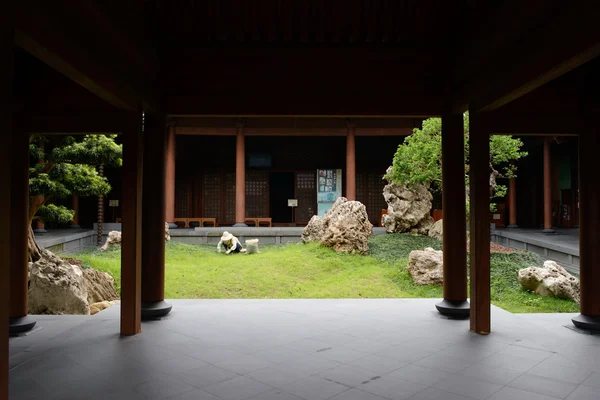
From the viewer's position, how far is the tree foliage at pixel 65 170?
27.8 ft

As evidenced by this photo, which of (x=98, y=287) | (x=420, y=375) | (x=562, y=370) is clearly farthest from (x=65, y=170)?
(x=562, y=370)

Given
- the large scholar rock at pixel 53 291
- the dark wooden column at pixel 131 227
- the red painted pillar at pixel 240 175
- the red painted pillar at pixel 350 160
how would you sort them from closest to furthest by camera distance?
the dark wooden column at pixel 131 227 → the large scholar rock at pixel 53 291 → the red painted pillar at pixel 350 160 → the red painted pillar at pixel 240 175

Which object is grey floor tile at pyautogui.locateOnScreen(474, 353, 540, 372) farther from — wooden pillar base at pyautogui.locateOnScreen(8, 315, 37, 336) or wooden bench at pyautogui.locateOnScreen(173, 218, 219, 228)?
wooden bench at pyautogui.locateOnScreen(173, 218, 219, 228)

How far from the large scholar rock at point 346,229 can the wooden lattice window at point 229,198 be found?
266 inches

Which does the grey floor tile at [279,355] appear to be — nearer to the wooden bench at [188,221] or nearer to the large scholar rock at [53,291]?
the large scholar rock at [53,291]

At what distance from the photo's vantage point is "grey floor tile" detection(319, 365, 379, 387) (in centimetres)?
315

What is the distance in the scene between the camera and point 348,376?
325cm

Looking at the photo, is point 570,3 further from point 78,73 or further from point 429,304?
point 429,304

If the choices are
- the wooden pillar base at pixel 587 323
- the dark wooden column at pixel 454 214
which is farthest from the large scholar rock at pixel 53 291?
the wooden pillar base at pixel 587 323

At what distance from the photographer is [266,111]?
488cm

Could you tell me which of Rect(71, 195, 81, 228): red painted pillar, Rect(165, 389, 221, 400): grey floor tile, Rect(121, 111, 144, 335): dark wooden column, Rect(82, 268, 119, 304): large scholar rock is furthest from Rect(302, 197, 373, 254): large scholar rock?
Rect(71, 195, 81, 228): red painted pillar

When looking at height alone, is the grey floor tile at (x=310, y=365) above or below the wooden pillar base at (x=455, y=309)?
below

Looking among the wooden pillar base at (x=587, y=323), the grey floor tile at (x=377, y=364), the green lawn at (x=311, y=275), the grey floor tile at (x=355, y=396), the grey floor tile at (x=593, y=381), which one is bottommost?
the green lawn at (x=311, y=275)

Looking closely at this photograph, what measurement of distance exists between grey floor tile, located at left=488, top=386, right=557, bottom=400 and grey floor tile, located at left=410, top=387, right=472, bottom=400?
223 mm
